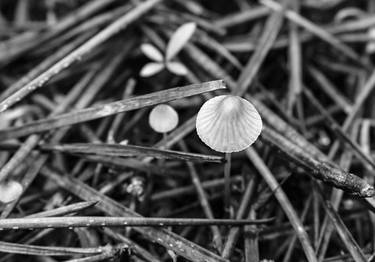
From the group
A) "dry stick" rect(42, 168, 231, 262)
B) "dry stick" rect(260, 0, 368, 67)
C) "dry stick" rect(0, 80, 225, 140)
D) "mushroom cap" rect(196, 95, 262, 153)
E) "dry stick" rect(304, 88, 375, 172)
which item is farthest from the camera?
"dry stick" rect(260, 0, 368, 67)

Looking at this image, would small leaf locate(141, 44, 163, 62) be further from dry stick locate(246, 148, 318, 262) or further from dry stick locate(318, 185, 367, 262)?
dry stick locate(318, 185, 367, 262)

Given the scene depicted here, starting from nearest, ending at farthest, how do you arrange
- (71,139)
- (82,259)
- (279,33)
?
(82,259), (71,139), (279,33)

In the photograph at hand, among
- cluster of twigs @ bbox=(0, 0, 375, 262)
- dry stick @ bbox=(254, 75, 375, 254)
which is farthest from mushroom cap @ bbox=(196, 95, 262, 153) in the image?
dry stick @ bbox=(254, 75, 375, 254)

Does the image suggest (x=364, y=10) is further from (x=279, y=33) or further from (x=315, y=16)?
(x=279, y=33)

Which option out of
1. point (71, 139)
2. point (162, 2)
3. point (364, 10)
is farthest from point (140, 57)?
point (364, 10)

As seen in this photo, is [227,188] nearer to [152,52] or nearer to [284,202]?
[284,202]

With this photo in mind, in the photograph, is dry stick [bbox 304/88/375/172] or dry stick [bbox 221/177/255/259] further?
dry stick [bbox 304/88/375/172]
